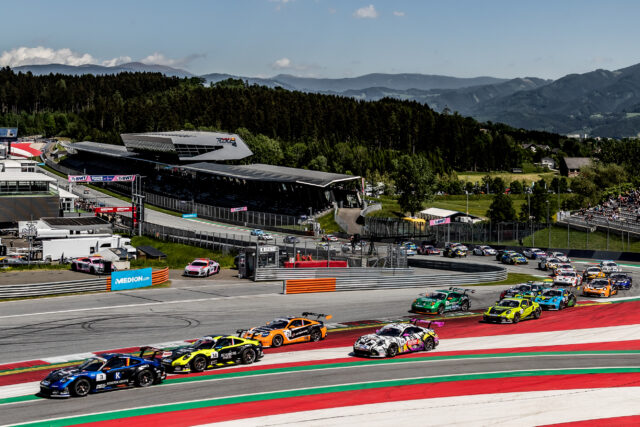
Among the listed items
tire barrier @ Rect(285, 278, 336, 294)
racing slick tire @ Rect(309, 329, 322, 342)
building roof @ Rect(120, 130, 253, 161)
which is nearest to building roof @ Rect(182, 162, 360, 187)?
building roof @ Rect(120, 130, 253, 161)

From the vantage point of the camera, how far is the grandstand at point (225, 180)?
102 meters

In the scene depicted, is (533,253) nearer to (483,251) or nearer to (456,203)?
→ (483,251)

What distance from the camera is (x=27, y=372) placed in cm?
2509

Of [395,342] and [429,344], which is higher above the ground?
[395,342]

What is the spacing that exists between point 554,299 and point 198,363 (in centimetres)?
2292

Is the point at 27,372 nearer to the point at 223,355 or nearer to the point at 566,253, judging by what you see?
the point at 223,355

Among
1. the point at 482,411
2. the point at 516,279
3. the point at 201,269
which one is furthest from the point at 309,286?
the point at 482,411

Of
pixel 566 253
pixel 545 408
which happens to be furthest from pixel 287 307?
pixel 566 253

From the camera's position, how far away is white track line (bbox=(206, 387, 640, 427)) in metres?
19.6

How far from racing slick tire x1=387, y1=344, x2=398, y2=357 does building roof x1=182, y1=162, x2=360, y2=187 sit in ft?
225

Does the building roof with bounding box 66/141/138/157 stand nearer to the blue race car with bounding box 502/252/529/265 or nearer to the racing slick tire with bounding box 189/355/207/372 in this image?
the blue race car with bounding box 502/252/529/265

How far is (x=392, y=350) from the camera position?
90.2 feet

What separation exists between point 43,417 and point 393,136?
172 metres

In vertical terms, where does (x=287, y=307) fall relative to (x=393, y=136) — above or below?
below
